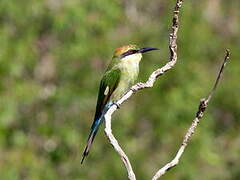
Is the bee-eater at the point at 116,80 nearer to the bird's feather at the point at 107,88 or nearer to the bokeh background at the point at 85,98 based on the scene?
the bird's feather at the point at 107,88

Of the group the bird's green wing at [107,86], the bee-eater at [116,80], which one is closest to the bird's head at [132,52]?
the bee-eater at [116,80]

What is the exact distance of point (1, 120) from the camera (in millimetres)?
8234

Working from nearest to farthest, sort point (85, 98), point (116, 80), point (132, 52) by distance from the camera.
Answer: point (132, 52)
point (116, 80)
point (85, 98)

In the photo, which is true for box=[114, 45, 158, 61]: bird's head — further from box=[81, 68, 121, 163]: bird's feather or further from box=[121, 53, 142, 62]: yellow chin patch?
box=[81, 68, 121, 163]: bird's feather

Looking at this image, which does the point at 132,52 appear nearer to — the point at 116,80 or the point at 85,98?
the point at 116,80

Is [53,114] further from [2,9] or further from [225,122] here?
[225,122]

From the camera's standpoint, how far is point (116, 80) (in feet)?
14.0

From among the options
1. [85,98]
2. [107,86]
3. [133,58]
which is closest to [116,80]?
[107,86]

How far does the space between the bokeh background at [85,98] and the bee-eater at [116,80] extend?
3.95 meters

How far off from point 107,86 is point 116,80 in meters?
0.09

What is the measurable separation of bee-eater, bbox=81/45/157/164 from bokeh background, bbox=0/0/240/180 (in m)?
3.95

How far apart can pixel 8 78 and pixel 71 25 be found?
48.9 inches

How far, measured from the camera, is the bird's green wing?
425 cm

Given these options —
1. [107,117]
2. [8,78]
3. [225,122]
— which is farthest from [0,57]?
[107,117]
